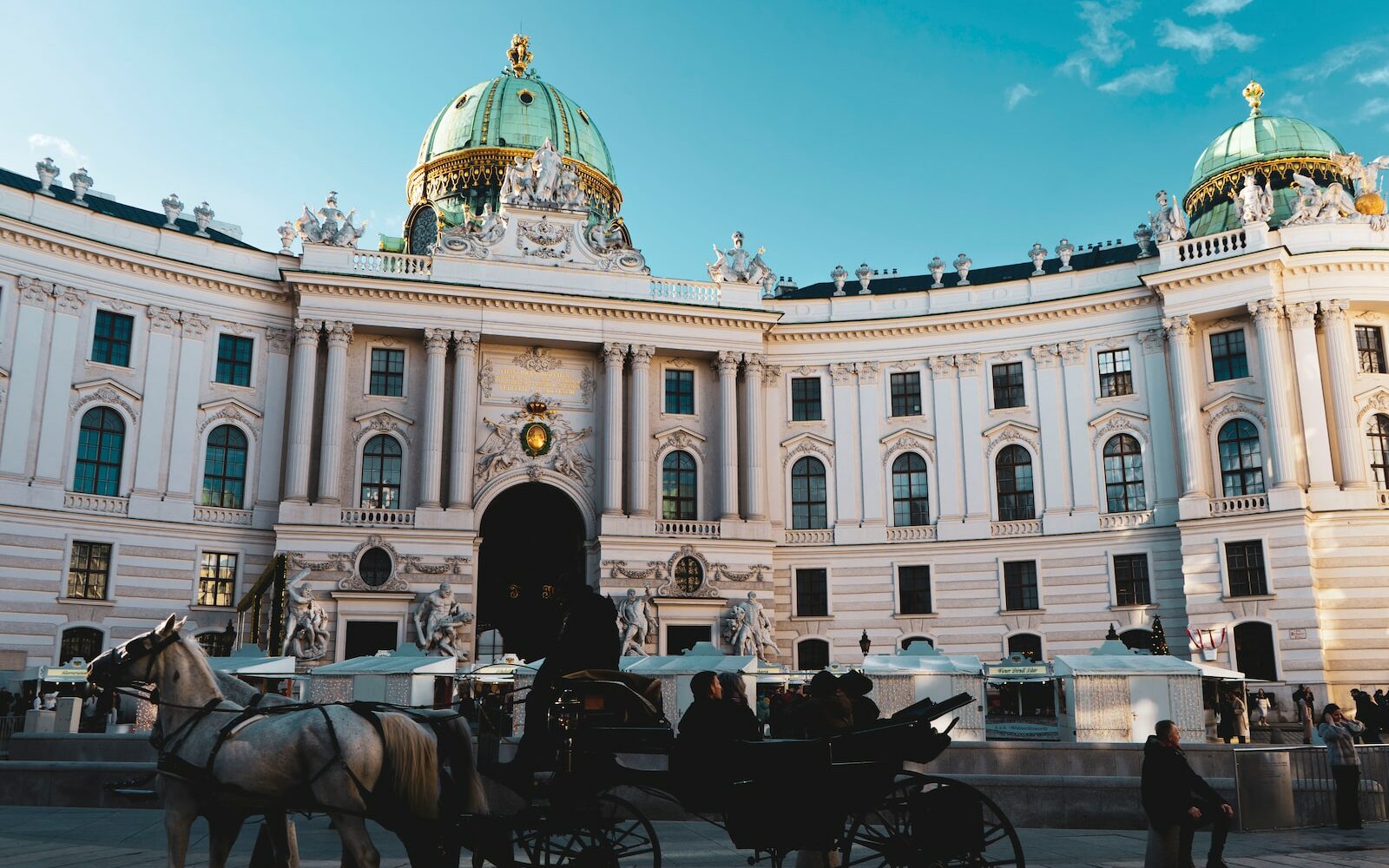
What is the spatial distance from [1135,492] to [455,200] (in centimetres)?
3090

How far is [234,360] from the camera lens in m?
40.4

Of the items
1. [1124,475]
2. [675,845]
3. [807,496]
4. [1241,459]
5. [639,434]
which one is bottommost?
[675,845]

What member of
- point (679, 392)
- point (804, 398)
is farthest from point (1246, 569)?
point (679, 392)

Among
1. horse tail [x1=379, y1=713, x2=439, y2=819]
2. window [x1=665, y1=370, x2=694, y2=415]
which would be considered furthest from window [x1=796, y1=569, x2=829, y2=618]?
horse tail [x1=379, y1=713, x2=439, y2=819]

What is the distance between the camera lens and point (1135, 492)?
41.1 metres

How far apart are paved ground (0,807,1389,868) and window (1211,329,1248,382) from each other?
26156 mm

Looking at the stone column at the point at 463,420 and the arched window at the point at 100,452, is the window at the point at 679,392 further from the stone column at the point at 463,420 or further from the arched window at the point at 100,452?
the arched window at the point at 100,452

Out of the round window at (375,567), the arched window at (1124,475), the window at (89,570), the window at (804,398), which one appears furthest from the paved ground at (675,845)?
the window at (804,398)

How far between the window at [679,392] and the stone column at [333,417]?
11.9 m

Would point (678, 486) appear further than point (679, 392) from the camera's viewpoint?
No

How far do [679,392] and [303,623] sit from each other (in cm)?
1616

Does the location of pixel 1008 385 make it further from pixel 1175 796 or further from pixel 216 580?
pixel 1175 796

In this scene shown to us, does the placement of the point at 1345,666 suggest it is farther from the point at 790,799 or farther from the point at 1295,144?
the point at 790,799

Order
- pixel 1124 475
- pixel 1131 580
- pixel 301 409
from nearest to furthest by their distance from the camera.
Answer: pixel 301 409
pixel 1131 580
pixel 1124 475
